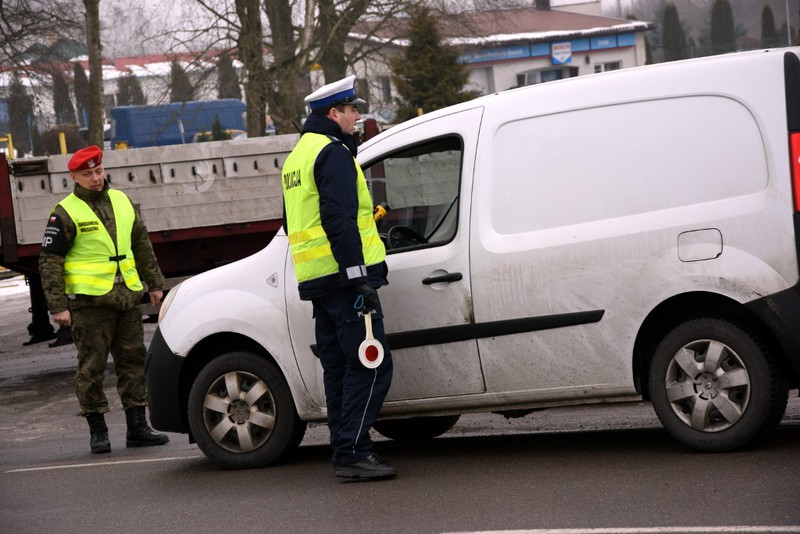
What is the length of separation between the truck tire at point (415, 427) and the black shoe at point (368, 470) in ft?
3.62

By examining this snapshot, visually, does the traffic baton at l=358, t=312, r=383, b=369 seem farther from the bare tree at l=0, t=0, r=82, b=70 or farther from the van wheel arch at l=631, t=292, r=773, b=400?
the bare tree at l=0, t=0, r=82, b=70

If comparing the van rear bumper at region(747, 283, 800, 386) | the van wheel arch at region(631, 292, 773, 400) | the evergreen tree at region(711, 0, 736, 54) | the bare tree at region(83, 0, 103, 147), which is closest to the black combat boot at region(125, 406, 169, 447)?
the van wheel arch at region(631, 292, 773, 400)

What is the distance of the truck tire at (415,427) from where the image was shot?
7.25 meters

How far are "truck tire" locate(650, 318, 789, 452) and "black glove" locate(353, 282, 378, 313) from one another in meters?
1.31

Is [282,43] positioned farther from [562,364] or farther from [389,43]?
[562,364]

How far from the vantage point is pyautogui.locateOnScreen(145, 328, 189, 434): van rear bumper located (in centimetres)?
685

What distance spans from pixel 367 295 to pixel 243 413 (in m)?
1.25

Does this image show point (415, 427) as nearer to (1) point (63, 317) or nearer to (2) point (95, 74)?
(1) point (63, 317)

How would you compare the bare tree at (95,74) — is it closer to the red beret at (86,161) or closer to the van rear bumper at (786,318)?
the red beret at (86,161)

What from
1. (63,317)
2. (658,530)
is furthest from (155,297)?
(658,530)

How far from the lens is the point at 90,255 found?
8.00 metres

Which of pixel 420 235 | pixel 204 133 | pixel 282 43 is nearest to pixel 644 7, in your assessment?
pixel 204 133

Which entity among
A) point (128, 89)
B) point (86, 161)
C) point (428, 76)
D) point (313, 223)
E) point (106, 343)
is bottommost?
point (106, 343)

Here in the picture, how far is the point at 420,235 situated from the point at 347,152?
0.65m
